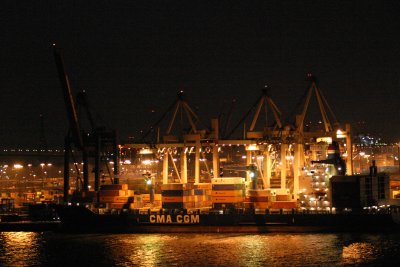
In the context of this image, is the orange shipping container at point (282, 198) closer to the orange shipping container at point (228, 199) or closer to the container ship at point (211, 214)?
the container ship at point (211, 214)

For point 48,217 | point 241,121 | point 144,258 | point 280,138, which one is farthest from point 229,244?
point 241,121

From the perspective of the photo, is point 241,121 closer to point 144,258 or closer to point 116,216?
point 116,216

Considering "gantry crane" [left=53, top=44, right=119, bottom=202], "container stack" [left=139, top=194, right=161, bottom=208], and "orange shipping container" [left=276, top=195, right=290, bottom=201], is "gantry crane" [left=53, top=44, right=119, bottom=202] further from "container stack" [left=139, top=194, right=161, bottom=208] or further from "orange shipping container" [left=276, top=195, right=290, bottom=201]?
"orange shipping container" [left=276, top=195, right=290, bottom=201]

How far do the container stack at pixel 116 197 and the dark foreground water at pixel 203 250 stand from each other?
4.48 m

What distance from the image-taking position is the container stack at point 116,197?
62.8 m

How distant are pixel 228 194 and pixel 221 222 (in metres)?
3.81

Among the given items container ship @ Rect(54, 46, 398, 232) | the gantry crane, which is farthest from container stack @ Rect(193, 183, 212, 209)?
the gantry crane

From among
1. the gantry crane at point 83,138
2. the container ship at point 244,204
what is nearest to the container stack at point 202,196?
the container ship at point 244,204

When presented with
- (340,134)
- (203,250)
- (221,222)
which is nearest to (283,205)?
(221,222)

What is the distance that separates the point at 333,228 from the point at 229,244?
457 inches

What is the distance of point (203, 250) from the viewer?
47344mm

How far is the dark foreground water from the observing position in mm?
42938

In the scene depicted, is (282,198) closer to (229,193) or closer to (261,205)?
(261,205)

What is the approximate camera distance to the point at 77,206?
2459 inches
